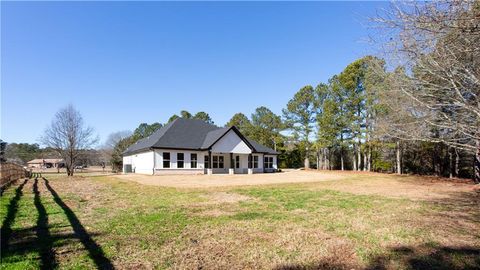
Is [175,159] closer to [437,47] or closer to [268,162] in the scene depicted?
[268,162]

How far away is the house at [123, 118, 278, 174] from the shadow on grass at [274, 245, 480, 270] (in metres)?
24.3

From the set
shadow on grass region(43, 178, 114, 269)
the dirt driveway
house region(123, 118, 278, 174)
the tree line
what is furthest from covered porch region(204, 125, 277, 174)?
shadow on grass region(43, 178, 114, 269)

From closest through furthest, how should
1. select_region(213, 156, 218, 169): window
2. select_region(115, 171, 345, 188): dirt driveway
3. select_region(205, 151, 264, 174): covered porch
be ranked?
1. select_region(115, 171, 345, 188): dirt driveway
2. select_region(205, 151, 264, 174): covered porch
3. select_region(213, 156, 218, 169): window

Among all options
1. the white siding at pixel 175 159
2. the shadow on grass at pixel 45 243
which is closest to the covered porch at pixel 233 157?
the white siding at pixel 175 159

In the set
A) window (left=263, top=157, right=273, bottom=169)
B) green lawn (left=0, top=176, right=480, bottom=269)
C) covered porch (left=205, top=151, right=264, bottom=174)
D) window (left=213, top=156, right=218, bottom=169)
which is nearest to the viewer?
green lawn (left=0, top=176, right=480, bottom=269)

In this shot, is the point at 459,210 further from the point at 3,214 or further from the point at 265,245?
the point at 3,214

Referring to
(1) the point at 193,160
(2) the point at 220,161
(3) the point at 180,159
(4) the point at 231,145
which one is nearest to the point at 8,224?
(3) the point at 180,159

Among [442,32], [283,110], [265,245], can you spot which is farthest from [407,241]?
[283,110]

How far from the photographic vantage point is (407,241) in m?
5.23

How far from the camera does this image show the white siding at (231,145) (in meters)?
30.0

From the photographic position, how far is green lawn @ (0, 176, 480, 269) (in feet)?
13.8

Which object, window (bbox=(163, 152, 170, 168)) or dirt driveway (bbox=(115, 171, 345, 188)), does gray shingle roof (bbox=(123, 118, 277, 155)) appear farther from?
dirt driveway (bbox=(115, 171, 345, 188))

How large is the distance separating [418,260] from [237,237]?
2.87m

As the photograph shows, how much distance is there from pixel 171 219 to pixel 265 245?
111 inches
